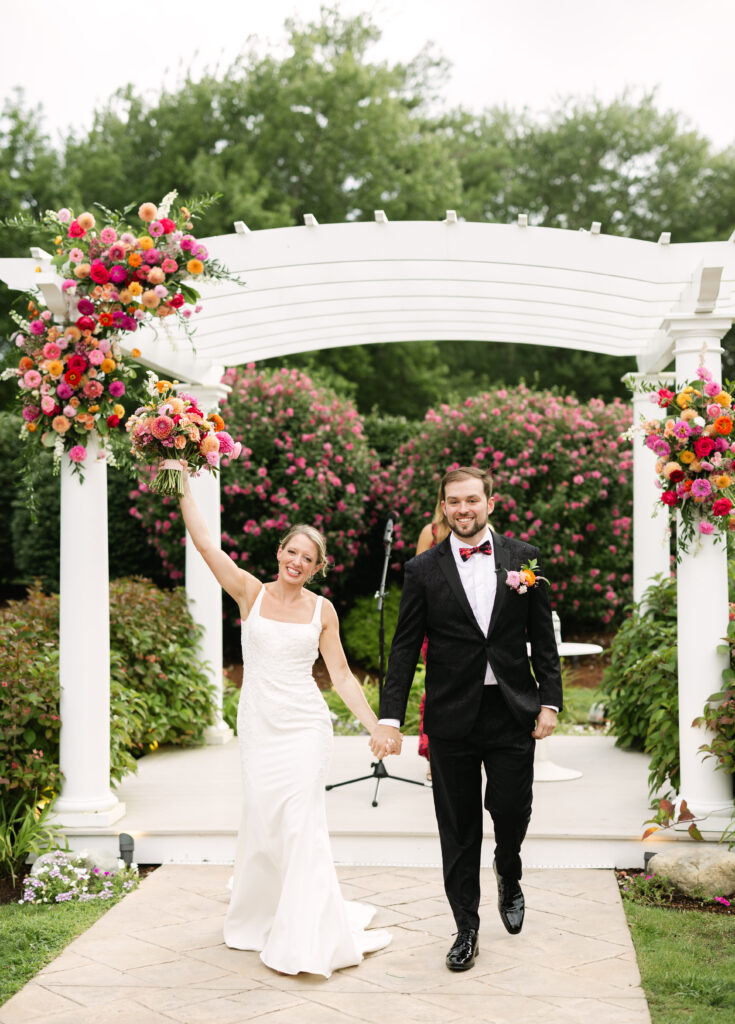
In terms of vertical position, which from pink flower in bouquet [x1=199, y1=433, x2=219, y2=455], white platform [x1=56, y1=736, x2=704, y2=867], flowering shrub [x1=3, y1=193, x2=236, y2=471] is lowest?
white platform [x1=56, y1=736, x2=704, y2=867]

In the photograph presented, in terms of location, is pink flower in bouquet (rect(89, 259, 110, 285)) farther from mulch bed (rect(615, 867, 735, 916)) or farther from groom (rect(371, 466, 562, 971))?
mulch bed (rect(615, 867, 735, 916))

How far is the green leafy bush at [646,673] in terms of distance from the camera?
6461 mm

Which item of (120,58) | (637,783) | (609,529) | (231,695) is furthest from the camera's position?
Answer: (120,58)

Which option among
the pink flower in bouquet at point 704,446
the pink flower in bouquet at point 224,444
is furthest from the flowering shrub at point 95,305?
the pink flower in bouquet at point 704,446

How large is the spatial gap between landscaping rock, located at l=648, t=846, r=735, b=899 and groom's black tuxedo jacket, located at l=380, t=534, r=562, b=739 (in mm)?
1414

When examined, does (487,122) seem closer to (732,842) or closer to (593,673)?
(593,673)

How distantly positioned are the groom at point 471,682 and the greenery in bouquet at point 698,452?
1.49m

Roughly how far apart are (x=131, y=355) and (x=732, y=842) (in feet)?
12.4

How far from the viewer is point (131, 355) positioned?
18.3 feet

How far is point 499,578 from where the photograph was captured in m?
4.03

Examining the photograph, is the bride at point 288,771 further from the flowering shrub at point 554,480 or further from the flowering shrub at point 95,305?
the flowering shrub at point 554,480

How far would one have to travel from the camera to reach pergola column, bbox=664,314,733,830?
5.45 meters

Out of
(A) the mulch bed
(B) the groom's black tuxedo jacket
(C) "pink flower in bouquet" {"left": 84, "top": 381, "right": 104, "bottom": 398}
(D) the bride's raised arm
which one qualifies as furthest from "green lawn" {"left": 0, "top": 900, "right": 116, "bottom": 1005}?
(A) the mulch bed

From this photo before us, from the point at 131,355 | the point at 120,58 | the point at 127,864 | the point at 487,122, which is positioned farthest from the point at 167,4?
the point at 127,864
